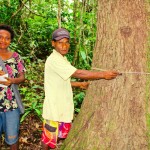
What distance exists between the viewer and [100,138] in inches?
123

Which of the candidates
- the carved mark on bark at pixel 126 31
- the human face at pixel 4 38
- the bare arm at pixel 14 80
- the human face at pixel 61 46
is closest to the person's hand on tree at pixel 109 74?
the carved mark on bark at pixel 126 31

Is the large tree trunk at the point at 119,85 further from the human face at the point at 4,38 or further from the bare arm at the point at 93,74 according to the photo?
the human face at the point at 4,38

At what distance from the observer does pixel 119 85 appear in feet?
9.73

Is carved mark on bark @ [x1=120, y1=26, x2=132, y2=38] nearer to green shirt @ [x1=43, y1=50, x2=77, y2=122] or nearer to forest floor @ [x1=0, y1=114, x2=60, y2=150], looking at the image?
green shirt @ [x1=43, y1=50, x2=77, y2=122]

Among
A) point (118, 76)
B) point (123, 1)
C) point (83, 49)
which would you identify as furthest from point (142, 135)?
point (83, 49)

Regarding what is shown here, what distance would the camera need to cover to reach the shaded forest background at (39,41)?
5152 millimetres

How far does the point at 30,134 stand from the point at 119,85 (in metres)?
2.29

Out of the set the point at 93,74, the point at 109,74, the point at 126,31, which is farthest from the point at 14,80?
the point at 126,31

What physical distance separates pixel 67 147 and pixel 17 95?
2.71 feet

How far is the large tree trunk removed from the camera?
9.47 feet

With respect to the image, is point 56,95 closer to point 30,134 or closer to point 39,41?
point 30,134

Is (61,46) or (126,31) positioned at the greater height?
(126,31)

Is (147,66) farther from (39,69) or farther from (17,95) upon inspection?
(39,69)

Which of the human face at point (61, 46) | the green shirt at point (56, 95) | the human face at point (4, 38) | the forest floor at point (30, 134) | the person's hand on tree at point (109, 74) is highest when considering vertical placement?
the human face at point (4, 38)
